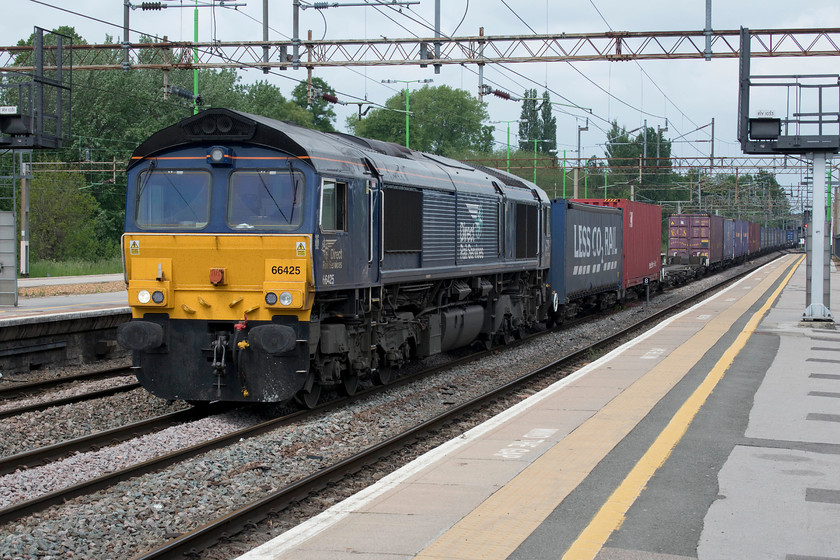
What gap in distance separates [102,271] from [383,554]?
1566 inches

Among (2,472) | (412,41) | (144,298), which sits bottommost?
(2,472)

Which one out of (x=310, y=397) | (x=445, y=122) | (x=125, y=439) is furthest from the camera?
(x=445, y=122)

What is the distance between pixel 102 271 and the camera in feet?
Answer: 140

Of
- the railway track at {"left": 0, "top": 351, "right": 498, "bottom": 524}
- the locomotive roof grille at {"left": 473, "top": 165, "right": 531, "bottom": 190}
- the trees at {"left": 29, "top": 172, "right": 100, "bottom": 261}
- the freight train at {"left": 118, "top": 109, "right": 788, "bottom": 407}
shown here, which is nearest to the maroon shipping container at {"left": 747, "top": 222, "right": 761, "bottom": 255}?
the trees at {"left": 29, "top": 172, "right": 100, "bottom": 261}

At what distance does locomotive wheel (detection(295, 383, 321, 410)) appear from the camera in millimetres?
11992

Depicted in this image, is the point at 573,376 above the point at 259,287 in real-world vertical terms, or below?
below

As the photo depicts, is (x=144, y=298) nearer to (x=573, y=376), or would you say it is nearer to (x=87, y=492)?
(x=87, y=492)

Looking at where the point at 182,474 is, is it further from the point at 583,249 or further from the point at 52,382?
the point at 583,249

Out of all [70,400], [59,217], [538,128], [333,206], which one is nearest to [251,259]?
[333,206]

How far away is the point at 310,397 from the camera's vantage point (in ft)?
39.6

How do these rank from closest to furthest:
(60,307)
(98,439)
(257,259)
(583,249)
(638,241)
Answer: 1. (98,439)
2. (257,259)
3. (60,307)
4. (583,249)
5. (638,241)

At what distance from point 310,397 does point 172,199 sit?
3.12 m

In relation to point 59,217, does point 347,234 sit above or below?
below

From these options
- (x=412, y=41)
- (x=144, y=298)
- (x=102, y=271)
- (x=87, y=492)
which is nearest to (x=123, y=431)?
(x=144, y=298)
